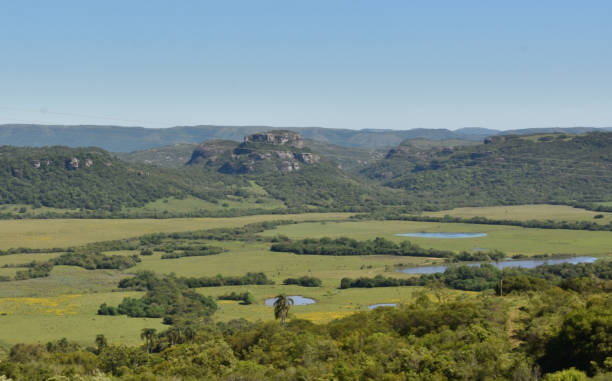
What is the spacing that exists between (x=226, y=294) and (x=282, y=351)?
2854 inches

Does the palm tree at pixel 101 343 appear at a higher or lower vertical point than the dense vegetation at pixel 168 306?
higher

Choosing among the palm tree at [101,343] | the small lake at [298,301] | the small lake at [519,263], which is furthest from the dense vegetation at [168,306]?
the small lake at [519,263]

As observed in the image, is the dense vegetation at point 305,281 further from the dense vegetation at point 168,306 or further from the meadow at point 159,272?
the dense vegetation at point 168,306

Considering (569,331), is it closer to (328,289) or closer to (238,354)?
(238,354)

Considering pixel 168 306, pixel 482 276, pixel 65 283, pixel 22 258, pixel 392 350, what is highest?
pixel 392 350

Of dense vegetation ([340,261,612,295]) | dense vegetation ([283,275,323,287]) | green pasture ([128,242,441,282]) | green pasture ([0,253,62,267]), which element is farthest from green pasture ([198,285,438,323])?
green pasture ([0,253,62,267])

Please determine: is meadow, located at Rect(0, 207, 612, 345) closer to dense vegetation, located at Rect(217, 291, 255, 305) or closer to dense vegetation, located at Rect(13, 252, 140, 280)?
dense vegetation, located at Rect(217, 291, 255, 305)

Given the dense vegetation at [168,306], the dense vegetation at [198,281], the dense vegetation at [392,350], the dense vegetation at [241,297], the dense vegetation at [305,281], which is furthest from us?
the dense vegetation at [305,281]

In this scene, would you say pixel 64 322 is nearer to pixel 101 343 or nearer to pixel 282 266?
pixel 101 343

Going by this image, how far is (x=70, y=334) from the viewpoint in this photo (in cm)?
11200

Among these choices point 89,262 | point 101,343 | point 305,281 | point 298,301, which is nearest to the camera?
point 101,343

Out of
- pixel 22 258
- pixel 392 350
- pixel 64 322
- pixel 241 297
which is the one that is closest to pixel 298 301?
pixel 241 297

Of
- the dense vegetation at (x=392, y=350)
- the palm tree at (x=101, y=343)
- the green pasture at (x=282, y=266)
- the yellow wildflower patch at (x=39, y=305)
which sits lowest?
the green pasture at (x=282, y=266)

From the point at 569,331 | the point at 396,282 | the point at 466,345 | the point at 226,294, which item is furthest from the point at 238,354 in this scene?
the point at 396,282
